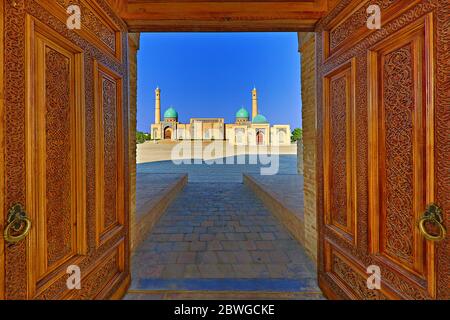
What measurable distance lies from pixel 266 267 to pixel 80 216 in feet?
6.61

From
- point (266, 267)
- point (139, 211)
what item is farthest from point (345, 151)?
point (139, 211)

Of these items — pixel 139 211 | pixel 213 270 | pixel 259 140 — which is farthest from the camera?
pixel 259 140

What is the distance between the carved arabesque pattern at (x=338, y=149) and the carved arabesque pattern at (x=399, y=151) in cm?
41

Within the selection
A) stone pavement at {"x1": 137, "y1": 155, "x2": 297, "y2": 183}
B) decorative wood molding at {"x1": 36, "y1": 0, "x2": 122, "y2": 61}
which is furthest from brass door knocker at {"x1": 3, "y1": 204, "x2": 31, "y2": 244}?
stone pavement at {"x1": 137, "y1": 155, "x2": 297, "y2": 183}

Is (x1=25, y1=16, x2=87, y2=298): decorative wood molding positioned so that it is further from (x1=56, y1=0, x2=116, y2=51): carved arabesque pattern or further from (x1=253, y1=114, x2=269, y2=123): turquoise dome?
(x1=253, y1=114, x2=269, y2=123): turquoise dome

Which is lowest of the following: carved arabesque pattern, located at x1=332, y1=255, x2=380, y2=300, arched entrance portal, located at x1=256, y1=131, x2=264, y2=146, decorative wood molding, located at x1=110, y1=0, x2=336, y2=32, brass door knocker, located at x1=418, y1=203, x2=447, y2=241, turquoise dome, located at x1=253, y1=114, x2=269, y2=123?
carved arabesque pattern, located at x1=332, y1=255, x2=380, y2=300

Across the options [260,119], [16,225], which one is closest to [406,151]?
[16,225]

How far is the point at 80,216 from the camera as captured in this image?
1.64 meters

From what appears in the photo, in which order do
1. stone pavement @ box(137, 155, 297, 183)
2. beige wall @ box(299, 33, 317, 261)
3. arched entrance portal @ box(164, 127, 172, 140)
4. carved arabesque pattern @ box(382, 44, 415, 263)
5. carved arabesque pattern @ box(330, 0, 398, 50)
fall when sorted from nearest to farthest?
carved arabesque pattern @ box(382, 44, 415, 263) < carved arabesque pattern @ box(330, 0, 398, 50) < beige wall @ box(299, 33, 317, 261) < stone pavement @ box(137, 155, 297, 183) < arched entrance portal @ box(164, 127, 172, 140)

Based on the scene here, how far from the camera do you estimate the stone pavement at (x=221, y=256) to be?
2.33m

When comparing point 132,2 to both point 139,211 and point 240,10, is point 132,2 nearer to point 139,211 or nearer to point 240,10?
point 240,10

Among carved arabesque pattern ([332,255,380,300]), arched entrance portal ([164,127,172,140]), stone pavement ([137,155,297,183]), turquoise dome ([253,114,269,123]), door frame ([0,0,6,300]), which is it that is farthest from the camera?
arched entrance portal ([164,127,172,140])

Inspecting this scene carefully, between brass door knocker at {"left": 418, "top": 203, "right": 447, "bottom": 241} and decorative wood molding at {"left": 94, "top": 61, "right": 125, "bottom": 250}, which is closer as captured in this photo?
brass door knocker at {"left": 418, "top": 203, "right": 447, "bottom": 241}

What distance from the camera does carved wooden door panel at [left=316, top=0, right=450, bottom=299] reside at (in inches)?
46.6
